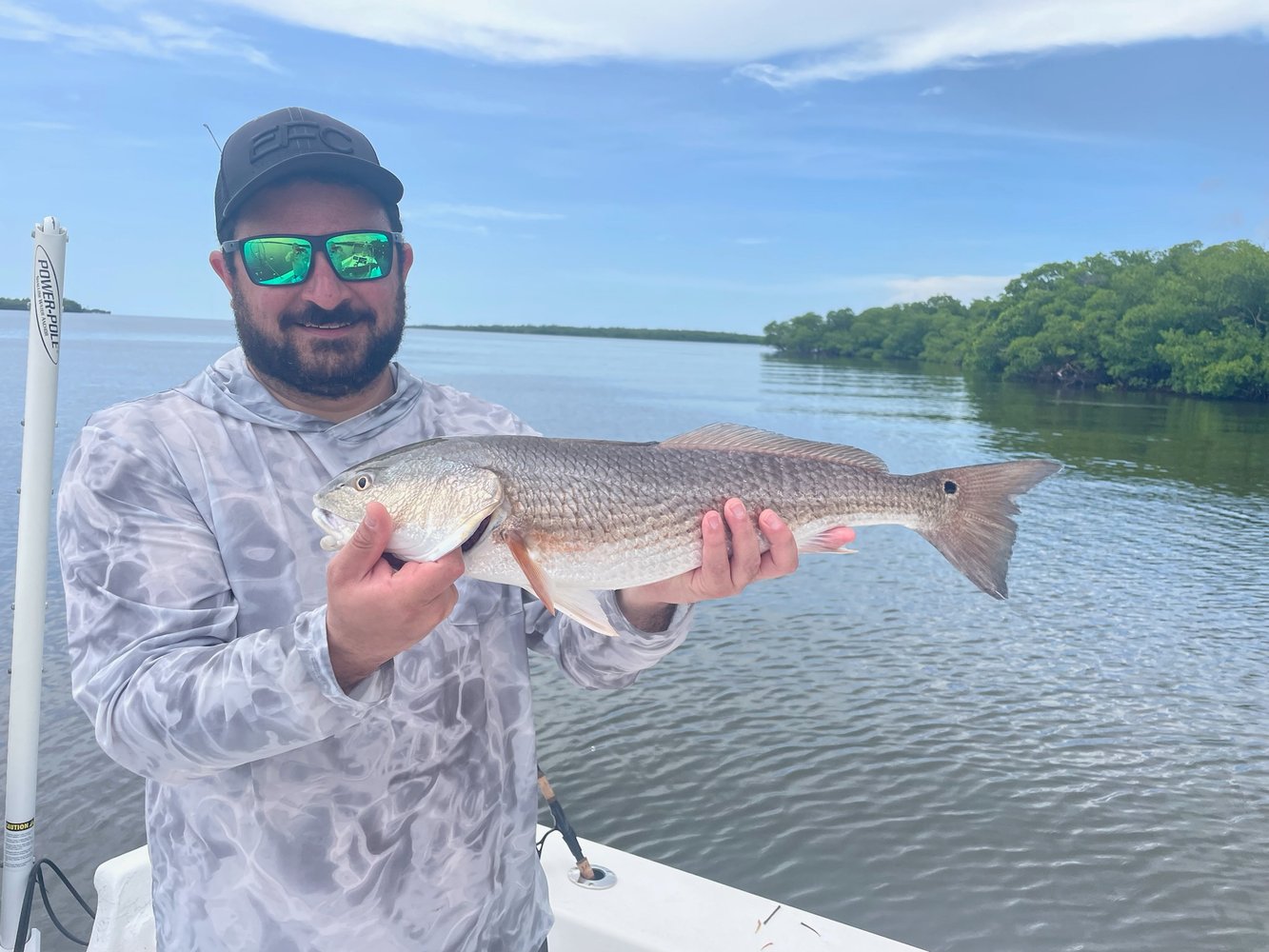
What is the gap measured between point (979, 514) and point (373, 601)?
255cm

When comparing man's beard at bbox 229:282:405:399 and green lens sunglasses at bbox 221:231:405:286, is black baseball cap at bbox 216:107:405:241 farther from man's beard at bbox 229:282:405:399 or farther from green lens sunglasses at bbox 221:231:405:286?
man's beard at bbox 229:282:405:399

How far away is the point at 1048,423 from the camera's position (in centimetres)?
5012

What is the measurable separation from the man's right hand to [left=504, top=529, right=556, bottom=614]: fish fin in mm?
521

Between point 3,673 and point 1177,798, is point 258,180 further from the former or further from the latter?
point 3,673

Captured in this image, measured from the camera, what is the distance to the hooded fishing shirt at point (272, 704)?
2.22m

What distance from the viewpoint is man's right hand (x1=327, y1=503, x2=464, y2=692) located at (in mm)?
2191

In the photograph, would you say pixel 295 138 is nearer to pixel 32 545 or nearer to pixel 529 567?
pixel 529 567

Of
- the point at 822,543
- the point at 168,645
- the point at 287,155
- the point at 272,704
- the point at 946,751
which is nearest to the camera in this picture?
the point at 272,704

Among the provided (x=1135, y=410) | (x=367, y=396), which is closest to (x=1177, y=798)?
(x=367, y=396)

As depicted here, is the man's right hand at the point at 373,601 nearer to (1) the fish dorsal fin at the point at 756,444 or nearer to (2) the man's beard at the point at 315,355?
(2) the man's beard at the point at 315,355

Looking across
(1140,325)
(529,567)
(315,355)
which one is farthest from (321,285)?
(1140,325)

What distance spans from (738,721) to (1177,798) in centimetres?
501

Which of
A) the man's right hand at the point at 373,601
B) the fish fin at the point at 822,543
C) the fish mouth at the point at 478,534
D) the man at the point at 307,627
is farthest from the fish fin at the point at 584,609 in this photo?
the fish fin at the point at 822,543

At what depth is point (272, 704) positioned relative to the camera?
217 cm
